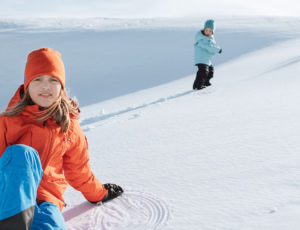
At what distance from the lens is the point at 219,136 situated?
114 inches

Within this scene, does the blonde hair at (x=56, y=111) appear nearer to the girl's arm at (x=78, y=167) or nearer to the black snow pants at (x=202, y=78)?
the girl's arm at (x=78, y=167)

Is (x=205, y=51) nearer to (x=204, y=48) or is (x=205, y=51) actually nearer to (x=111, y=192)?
(x=204, y=48)

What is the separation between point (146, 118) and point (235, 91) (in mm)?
1669

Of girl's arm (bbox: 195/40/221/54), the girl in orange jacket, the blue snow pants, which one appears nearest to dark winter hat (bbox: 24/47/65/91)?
the girl in orange jacket

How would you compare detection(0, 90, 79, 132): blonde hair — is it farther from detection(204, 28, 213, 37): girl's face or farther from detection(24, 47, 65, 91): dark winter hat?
detection(204, 28, 213, 37): girl's face

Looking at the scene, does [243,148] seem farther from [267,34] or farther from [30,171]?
[267,34]

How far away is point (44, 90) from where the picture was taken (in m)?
1.69

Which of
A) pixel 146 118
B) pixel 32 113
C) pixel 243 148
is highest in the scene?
pixel 146 118

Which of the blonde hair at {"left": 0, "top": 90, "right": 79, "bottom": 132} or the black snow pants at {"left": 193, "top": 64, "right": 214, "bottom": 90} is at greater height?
the black snow pants at {"left": 193, "top": 64, "right": 214, "bottom": 90}

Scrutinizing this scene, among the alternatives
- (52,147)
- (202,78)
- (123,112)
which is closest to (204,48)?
(202,78)

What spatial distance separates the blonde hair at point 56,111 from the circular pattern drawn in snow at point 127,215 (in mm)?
491

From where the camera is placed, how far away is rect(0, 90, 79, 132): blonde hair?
1637 millimetres

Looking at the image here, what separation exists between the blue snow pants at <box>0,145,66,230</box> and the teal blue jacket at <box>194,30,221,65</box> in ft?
16.4

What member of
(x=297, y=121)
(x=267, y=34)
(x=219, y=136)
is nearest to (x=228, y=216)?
(x=219, y=136)
